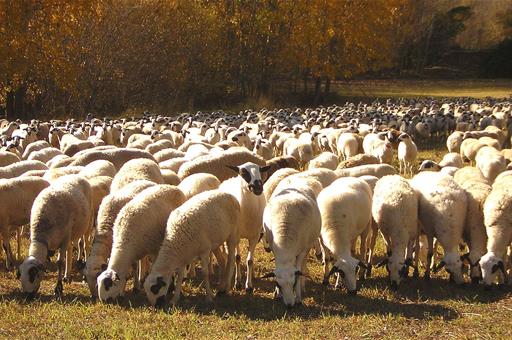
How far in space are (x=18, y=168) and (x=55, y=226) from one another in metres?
4.74

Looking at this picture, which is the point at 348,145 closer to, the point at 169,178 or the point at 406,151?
the point at 406,151

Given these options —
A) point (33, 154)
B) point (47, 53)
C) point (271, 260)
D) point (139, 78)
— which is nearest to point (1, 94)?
point (47, 53)

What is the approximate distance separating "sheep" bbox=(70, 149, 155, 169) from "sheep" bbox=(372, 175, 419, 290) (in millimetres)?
6588

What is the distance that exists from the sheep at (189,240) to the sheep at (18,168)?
5.80m

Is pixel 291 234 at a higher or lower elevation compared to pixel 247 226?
higher

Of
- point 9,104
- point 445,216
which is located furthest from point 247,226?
point 9,104

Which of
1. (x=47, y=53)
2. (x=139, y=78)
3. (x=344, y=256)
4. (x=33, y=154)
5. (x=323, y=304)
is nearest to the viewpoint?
(x=323, y=304)

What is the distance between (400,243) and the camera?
362 inches

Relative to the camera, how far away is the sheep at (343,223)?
868 centimetres

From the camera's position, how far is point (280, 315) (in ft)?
25.7

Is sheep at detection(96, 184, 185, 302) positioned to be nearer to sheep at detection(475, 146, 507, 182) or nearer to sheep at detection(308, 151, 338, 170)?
sheep at detection(308, 151, 338, 170)

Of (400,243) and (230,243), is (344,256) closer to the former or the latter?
(400,243)

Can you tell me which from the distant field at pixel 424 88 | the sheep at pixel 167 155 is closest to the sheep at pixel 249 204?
the sheep at pixel 167 155

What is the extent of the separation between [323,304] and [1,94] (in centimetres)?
3107
